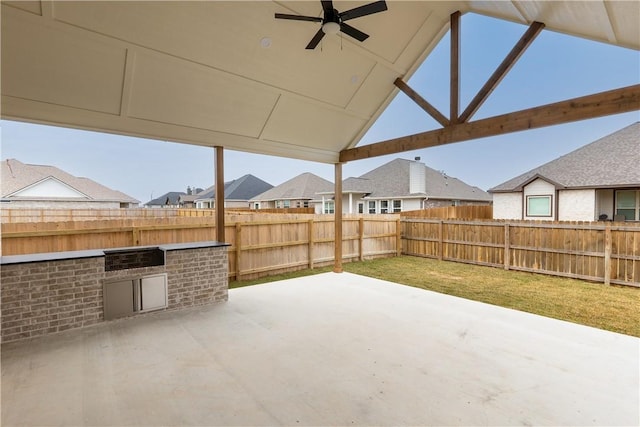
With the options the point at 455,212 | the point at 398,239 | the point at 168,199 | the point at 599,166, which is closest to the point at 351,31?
the point at 398,239

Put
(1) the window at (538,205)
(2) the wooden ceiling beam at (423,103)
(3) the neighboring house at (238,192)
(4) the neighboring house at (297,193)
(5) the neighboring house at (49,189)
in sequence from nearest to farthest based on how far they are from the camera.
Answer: (2) the wooden ceiling beam at (423,103) → (5) the neighboring house at (49,189) → (1) the window at (538,205) → (4) the neighboring house at (297,193) → (3) the neighboring house at (238,192)

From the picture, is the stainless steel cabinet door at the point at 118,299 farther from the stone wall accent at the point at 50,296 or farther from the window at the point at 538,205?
the window at the point at 538,205

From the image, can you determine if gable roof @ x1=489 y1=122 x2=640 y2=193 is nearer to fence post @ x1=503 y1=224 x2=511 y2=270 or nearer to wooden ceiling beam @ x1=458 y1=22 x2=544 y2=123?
fence post @ x1=503 y1=224 x2=511 y2=270

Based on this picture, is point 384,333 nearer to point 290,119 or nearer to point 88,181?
point 290,119

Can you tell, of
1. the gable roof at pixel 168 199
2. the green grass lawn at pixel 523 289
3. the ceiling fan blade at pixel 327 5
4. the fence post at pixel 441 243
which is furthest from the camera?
the gable roof at pixel 168 199

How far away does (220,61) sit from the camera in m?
4.11

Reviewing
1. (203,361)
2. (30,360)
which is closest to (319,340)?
(203,361)

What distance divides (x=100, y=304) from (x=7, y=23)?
3247 mm

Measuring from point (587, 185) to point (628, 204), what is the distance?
122cm

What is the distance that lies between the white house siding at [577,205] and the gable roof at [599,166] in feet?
1.02

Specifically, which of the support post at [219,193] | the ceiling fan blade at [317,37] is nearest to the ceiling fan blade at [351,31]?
the ceiling fan blade at [317,37]

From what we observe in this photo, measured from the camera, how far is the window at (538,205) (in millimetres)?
10535

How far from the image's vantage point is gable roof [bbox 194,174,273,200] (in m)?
26.7

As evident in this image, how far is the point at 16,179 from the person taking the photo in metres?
10.4
